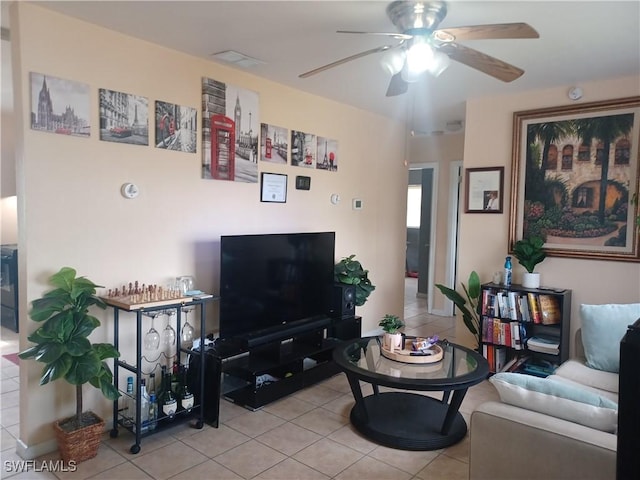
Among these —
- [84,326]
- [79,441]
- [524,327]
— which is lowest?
[79,441]

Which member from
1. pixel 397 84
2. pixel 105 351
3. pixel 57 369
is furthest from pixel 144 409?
pixel 397 84

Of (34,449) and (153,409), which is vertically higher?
(153,409)

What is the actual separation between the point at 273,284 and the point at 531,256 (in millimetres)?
2179

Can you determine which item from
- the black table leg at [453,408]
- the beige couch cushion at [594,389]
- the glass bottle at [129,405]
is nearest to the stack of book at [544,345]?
the beige couch cushion at [594,389]

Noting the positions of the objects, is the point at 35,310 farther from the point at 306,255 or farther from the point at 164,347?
the point at 306,255

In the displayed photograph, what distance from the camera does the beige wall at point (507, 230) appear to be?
3596 mm

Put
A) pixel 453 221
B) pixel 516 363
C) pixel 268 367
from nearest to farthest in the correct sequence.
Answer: pixel 268 367, pixel 516 363, pixel 453 221

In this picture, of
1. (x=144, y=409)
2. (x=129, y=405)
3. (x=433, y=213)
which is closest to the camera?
(x=144, y=409)

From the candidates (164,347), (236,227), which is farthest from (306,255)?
(164,347)

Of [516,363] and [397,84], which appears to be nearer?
[397,84]

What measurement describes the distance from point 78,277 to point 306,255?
1734mm

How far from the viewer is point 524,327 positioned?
3824 mm

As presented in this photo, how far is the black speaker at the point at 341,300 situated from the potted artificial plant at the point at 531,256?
4.90ft

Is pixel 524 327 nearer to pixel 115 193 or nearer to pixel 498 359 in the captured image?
pixel 498 359
